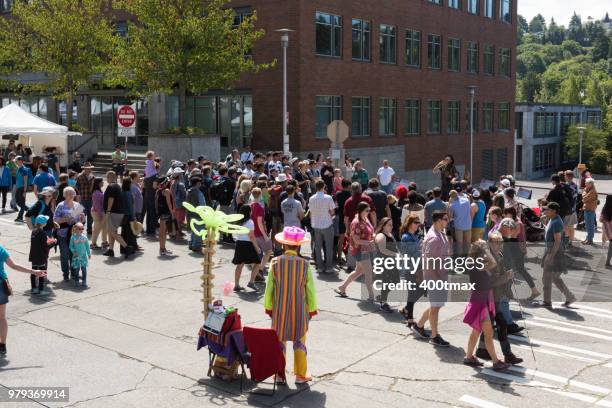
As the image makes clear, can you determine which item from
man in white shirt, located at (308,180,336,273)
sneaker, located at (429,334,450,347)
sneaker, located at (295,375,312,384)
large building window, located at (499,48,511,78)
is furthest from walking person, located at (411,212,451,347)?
large building window, located at (499,48,511,78)

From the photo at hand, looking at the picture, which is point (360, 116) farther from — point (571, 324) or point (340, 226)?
point (571, 324)

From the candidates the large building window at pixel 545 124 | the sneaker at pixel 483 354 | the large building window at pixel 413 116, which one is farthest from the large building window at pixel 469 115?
the sneaker at pixel 483 354

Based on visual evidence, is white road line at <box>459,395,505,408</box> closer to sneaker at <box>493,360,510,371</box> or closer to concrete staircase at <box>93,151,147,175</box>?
sneaker at <box>493,360,510,371</box>

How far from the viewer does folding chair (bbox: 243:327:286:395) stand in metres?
8.65

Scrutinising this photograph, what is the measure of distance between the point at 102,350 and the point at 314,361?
2970mm

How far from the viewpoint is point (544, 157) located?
8700 cm

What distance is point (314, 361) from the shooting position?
32.4ft

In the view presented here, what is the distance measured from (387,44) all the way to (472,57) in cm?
1175

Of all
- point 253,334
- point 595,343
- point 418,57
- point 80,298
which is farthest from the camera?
point 418,57

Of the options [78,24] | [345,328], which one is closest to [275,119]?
[78,24]

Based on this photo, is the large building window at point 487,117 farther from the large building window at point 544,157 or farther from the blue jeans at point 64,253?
the blue jeans at point 64,253

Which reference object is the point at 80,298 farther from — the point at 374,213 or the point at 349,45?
the point at 349,45

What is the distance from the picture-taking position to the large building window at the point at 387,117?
39625mm
